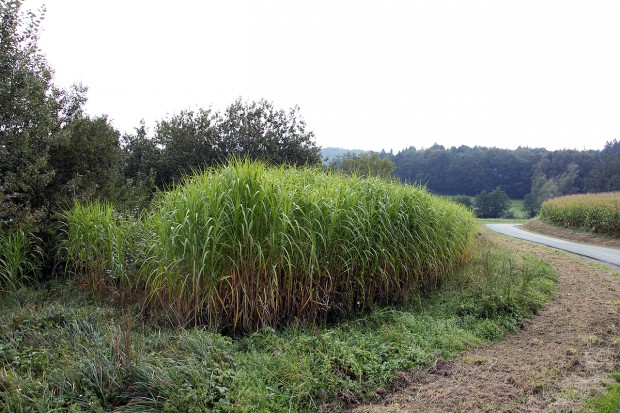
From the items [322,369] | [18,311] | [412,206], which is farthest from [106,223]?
[412,206]

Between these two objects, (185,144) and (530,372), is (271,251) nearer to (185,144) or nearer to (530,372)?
(530,372)

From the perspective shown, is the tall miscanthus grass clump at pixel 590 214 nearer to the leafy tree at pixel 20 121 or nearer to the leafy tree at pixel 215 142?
the leafy tree at pixel 215 142

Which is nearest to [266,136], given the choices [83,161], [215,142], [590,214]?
[215,142]

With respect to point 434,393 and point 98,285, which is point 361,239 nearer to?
point 434,393

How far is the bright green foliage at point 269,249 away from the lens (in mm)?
4188

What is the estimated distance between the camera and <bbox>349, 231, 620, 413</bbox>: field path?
3.14m

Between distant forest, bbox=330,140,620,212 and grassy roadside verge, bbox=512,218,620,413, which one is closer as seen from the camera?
grassy roadside verge, bbox=512,218,620,413

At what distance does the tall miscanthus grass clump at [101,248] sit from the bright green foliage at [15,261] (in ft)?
1.60

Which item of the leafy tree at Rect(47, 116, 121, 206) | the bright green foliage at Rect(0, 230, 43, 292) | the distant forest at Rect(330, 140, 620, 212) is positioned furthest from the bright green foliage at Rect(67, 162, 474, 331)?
the distant forest at Rect(330, 140, 620, 212)

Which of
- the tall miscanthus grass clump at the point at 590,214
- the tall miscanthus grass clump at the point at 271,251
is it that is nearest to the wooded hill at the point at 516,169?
the tall miscanthus grass clump at the point at 590,214

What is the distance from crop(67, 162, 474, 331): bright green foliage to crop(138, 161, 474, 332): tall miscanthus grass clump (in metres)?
0.01

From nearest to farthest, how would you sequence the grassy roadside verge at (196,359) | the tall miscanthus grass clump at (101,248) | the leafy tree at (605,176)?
the grassy roadside verge at (196,359), the tall miscanthus grass clump at (101,248), the leafy tree at (605,176)

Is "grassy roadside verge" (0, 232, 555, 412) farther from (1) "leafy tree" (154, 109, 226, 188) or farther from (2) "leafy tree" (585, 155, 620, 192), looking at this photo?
(2) "leafy tree" (585, 155, 620, 192)

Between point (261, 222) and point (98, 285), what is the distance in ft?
8.65
